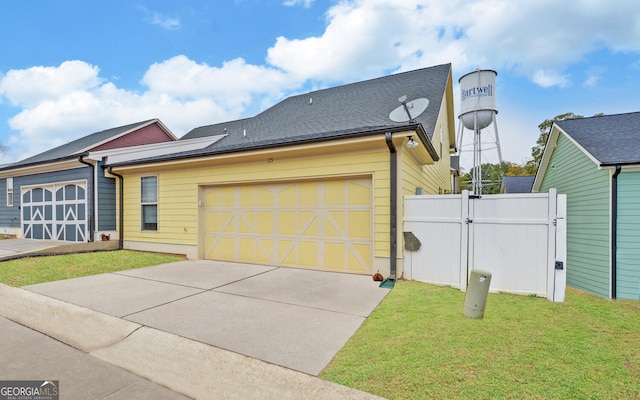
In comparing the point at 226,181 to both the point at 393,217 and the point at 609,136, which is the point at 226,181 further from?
the point at 609,136

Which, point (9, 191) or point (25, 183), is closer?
point (25, 183)

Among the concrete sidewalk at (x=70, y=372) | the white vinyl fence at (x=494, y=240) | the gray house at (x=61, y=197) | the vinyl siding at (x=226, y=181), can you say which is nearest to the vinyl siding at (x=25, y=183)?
the gray house at (x=61, y=197)

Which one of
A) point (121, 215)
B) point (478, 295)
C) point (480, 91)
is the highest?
point (480, 91)

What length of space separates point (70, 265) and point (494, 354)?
8676mm

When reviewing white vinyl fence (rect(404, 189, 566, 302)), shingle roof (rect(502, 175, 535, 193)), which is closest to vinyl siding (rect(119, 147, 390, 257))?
white vinyl fence (rect(404, 189, 566, 302))

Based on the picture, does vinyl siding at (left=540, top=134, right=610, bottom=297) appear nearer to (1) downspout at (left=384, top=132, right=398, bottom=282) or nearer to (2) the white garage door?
(1) downspout at (left=384, top=132, right=398, bottom=282)

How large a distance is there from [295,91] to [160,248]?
10.7 meters

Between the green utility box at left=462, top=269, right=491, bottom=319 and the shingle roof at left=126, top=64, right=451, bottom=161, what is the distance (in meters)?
5.80

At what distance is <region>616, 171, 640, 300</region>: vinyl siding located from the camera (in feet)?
21.9

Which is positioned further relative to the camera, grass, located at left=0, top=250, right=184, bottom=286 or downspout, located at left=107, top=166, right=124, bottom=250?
downspout, located at left=107, top=166, right=124, bottom=250

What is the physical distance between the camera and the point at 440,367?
2.52 m

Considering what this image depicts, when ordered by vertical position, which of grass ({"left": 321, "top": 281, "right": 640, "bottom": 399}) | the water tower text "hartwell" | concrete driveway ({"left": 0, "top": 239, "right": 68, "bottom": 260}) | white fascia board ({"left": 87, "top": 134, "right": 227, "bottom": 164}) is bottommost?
concrete driveway ({"left": 0, "top": 239, "right": 68, "bottom": 260})

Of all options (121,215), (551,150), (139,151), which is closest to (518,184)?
(551,150)

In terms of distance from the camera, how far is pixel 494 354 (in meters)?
2.75
